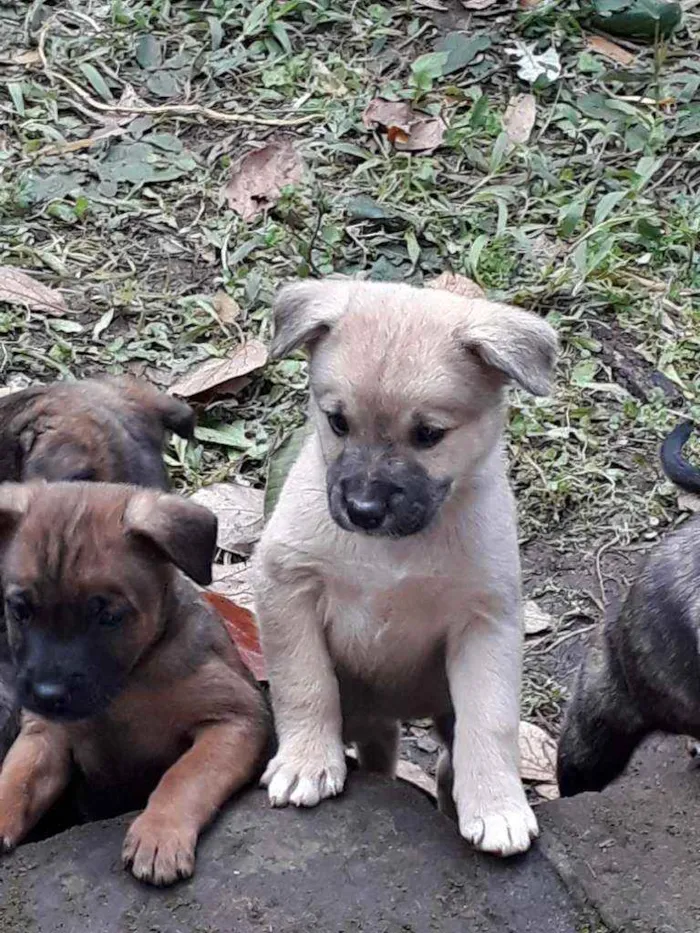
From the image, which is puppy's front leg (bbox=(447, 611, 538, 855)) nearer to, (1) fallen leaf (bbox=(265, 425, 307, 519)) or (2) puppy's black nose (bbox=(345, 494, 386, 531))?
(2) puppy's black nose (bbox=(345, 494, 386, 531))

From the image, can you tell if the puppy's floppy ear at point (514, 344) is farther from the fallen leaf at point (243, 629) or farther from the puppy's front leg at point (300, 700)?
the fallen leaf at point (243, 629)

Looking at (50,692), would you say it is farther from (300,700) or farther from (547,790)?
(547,790)

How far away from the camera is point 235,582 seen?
7.81m

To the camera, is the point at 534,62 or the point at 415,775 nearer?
the point at 415,775

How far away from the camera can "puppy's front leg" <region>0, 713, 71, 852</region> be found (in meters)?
5.28

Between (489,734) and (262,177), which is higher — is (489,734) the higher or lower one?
the higher one

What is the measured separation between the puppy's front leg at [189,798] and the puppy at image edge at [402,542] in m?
0.12

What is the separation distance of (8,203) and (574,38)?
3.98m

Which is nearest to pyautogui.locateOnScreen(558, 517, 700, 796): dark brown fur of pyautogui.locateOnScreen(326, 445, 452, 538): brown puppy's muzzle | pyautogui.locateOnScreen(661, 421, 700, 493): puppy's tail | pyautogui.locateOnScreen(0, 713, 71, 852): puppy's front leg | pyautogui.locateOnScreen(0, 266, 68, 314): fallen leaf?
pyautogui.locateOnScreen(661, 421, 700, 493): puppy's tail

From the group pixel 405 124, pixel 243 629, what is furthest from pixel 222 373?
pixel 405 124

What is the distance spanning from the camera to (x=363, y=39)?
11.1m

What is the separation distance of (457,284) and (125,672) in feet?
14.7

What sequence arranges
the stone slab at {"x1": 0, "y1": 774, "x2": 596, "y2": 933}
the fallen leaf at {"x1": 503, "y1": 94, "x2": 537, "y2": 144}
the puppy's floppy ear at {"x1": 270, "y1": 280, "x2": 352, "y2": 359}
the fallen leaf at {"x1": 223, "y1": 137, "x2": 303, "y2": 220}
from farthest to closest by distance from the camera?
the fallen leaf at {"x1": 503, "y1": 94, "x2": 537, "y2": 144} < the fallen leaf at {"x1": 223, "y1": 137, "x2": 303, "y2": 220} < the puppy's floppy ear at {"x1": 270, "y1": 280, "x2": 352, "y2": 359} < the stone slab at {"x1": 0, "y1": 774, "x2": 596, "y2": 933}

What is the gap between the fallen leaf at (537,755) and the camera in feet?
23.0
